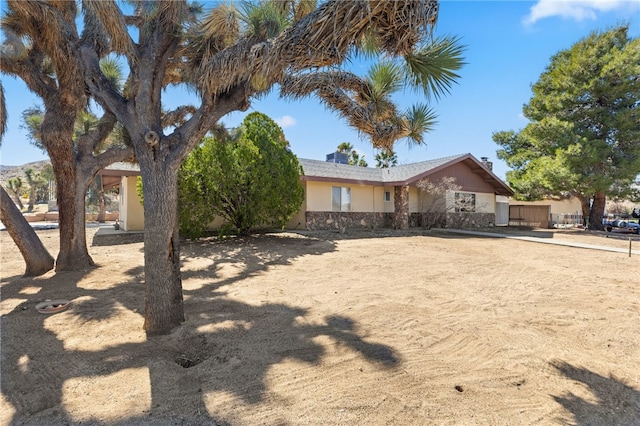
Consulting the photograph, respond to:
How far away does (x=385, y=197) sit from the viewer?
18969mm

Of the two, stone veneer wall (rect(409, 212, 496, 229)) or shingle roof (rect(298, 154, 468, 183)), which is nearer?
shingle roof (rect(298, 154, 468, 183))

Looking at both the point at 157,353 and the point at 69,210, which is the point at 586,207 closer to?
the point at 157,353

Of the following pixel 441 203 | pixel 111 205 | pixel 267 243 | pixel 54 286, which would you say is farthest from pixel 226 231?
pixel 111 205

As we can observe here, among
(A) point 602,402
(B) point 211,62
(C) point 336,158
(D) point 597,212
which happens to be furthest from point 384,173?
(A) point 602,402

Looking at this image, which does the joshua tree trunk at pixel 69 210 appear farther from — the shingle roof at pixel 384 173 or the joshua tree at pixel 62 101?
the shingle roof at pixel 384 173

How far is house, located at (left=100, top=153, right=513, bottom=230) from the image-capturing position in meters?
15.9

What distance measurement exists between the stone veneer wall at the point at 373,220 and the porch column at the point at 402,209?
41 cm

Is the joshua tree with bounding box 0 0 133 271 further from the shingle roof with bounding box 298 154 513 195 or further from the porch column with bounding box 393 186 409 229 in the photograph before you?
the porch column with bounding box 393 186 409 229

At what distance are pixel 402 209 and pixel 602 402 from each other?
15.5 m

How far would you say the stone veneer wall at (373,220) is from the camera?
16219mm

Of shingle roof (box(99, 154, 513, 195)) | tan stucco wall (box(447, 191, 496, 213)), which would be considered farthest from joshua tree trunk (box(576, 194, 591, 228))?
tan stucco wall (box(447, 191, 496, 213))

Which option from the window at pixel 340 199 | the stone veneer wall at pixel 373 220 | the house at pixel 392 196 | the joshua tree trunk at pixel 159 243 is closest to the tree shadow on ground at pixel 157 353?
the joshua tree trunk at pixel 159 243

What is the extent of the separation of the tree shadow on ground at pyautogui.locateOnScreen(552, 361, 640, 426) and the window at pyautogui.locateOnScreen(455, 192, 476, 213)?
58.9ft

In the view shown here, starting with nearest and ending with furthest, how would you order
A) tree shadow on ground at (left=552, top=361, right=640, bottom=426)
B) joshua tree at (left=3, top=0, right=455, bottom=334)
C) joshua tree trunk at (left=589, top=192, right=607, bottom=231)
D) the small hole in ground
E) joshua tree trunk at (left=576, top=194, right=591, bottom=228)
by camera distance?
tree shadow on ground at (left=552, top=361, right=640, bottom=426) → the small hole in ground → joshua tree at (left=3, top=0, right=455, bottom=334) → joshua tree trunk at (left=589, top=192, right=607, bottom=231) → joshua tree trunk at (left=576, top=194, right=591, bottom=228)
